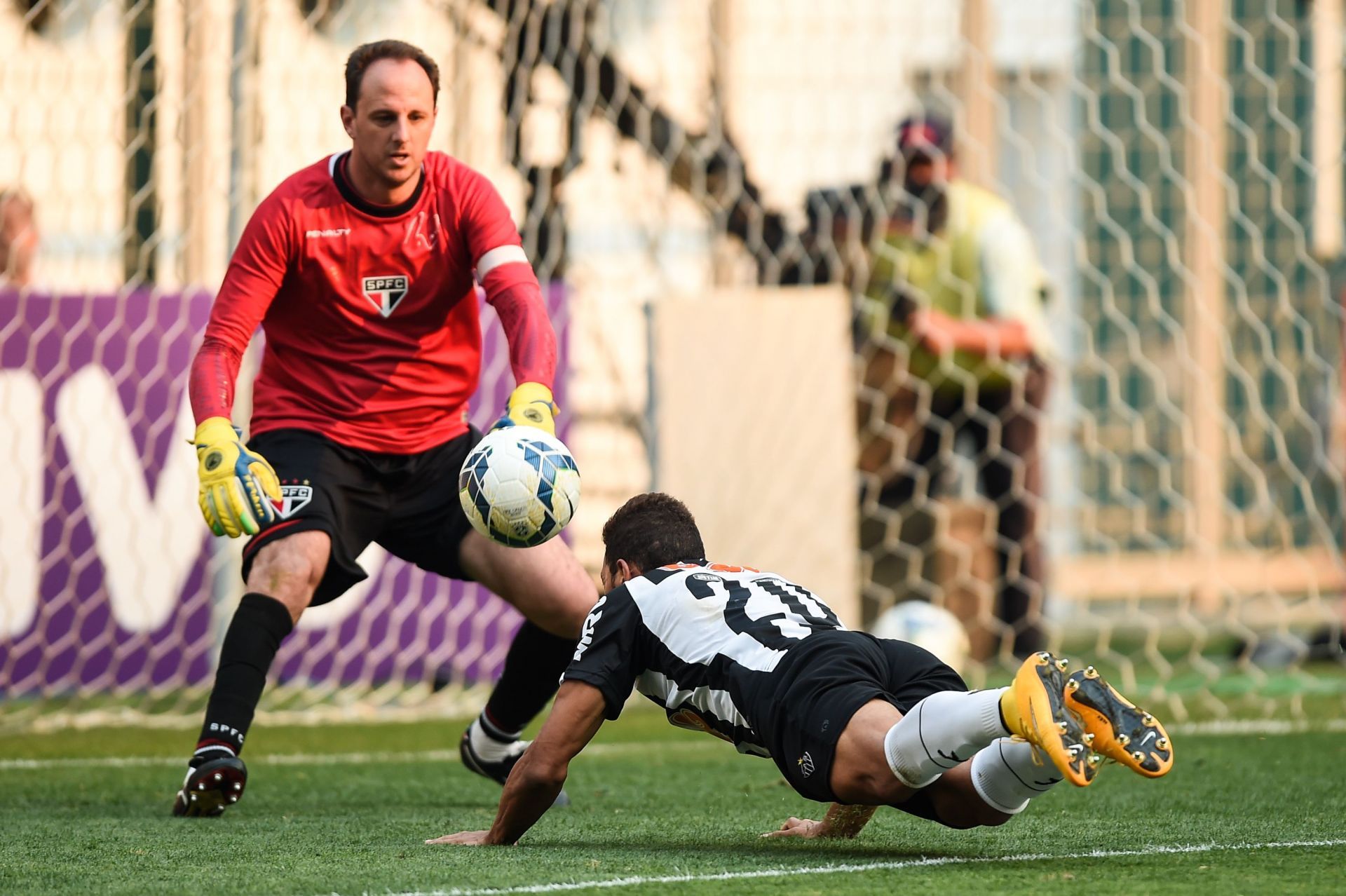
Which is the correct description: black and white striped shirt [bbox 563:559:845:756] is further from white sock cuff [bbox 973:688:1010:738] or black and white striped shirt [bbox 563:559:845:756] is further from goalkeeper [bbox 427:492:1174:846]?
white sock cuff [bbox 973:688:1010:738]

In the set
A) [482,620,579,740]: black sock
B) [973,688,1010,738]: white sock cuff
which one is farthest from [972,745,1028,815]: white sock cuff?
[482,620,579,740]: black sock

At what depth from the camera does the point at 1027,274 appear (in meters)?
8.18

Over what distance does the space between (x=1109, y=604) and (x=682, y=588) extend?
7.92 meters

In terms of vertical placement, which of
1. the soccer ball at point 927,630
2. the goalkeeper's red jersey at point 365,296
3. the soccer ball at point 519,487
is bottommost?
the soccer ball at point 927,630

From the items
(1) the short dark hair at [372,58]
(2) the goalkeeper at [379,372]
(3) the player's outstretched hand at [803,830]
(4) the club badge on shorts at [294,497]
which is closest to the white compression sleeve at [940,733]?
(3) the player's outstretched hand at [803,830]

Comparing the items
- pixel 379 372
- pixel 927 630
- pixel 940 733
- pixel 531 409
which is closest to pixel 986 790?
pixel 940 733

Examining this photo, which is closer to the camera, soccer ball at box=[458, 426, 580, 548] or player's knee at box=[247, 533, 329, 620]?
soccer ball at box=[458, 426, 580, 548]

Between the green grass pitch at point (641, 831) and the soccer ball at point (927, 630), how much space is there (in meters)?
1.25

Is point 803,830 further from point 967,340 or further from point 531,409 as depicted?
point 967,340

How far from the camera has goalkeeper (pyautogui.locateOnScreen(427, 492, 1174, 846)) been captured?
9.57 ft

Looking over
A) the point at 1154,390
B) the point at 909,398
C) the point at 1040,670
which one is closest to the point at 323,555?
the point at 1040,670

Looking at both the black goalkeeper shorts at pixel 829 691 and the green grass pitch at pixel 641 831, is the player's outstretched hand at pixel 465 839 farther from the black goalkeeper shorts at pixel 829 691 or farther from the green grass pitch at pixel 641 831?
the black goalkeeper shorts at pixel 829 691

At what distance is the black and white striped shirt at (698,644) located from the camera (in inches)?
130

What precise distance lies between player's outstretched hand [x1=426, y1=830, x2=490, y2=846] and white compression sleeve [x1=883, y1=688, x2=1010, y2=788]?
831 millimetres
